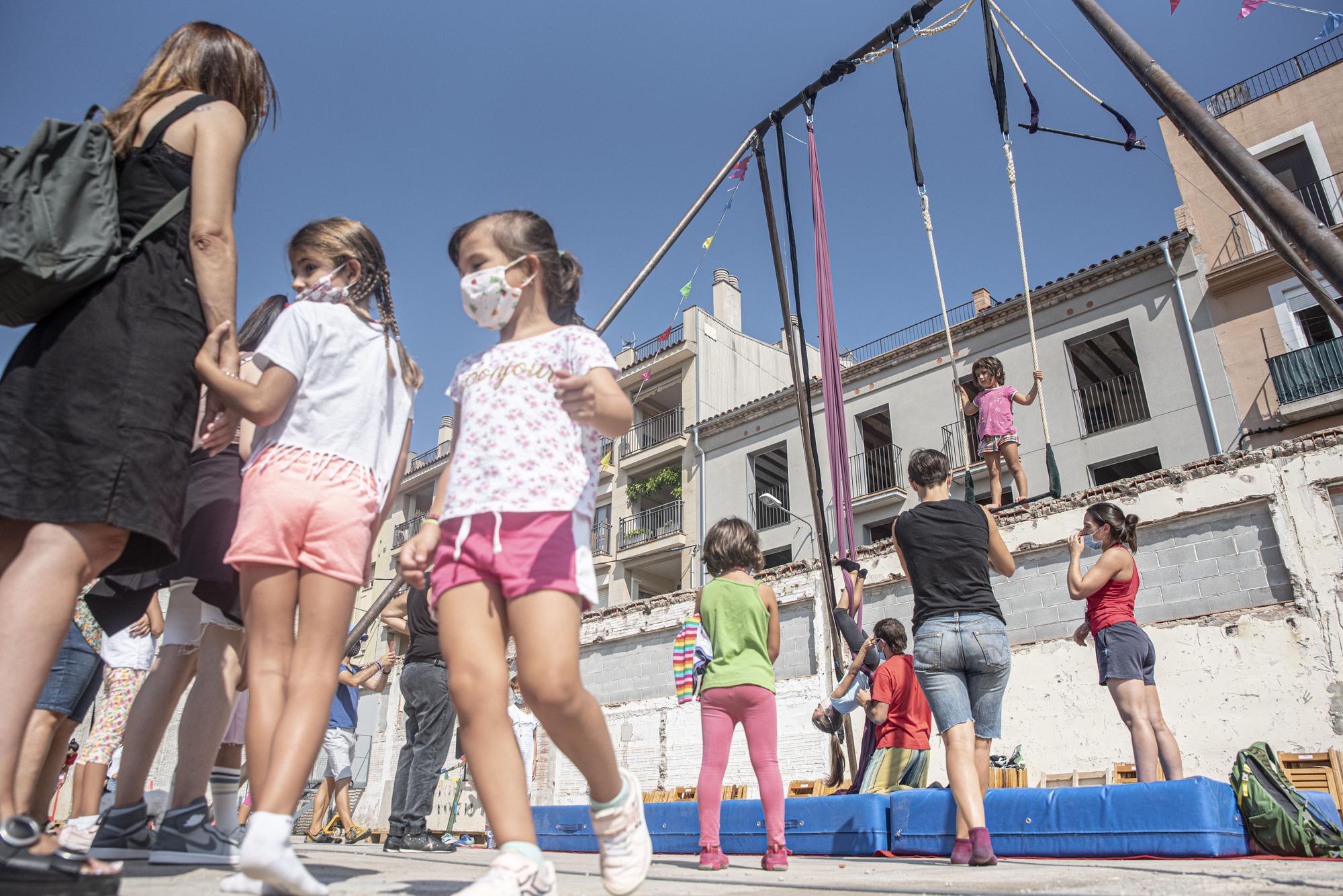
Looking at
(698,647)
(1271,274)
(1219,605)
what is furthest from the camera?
(1271,274)

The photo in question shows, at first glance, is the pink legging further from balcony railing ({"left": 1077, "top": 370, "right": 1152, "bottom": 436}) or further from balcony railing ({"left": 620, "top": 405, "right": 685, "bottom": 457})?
balcony railing ({"left": 620, "top": 405, "right": 685, "bottom": 457})

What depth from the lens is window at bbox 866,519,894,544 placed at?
2066 centimetres

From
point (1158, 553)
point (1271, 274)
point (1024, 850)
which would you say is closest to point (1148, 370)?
point (1271, 274)

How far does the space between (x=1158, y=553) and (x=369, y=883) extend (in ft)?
33.8

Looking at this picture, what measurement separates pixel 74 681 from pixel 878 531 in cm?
1923

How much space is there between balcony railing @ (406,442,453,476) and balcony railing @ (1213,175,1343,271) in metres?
26.2

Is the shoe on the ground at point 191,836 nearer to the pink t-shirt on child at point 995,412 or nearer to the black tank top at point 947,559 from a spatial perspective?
the black tank top at point 947,559

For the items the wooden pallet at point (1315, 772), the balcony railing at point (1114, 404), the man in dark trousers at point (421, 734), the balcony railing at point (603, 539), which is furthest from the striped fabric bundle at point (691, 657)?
the balcony railing at point (603, 539)

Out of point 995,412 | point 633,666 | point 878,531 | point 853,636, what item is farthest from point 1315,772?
point 878,531

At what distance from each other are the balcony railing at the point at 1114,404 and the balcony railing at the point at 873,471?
14.2 ft

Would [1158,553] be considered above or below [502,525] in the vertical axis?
above

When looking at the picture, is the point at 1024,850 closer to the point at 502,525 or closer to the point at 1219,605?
the point at 502,525

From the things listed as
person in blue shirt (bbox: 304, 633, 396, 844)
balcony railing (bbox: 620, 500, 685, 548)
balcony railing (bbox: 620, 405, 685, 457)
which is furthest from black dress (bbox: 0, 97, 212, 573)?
balcony railing (bbox: 620, 405, 685, 457)

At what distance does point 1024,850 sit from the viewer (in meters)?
4.19
